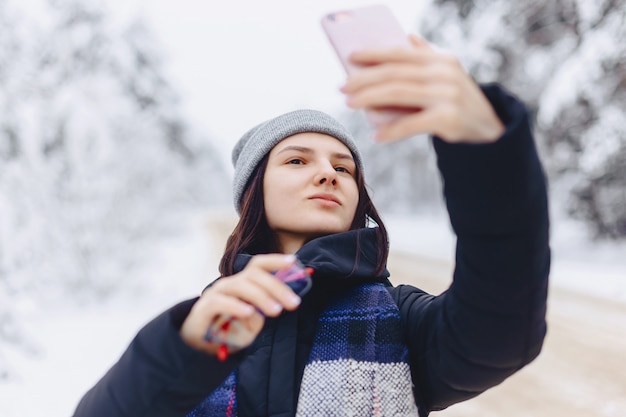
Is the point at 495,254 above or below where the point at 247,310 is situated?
below

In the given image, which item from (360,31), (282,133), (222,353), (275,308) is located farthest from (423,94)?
(282,133)

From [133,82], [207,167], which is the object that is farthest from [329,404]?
[207,167]

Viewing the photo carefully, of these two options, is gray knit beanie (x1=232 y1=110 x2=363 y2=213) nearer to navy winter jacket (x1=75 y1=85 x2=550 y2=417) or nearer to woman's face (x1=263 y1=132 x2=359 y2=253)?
woman's face (x1=263 y1=132 x2=359 y2=253)

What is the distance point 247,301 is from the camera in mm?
958

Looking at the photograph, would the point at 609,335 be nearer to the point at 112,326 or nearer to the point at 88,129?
the point at 112,326

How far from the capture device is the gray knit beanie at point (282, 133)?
1623 millimetres

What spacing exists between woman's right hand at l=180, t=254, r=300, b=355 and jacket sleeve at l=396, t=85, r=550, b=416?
1.12 feet

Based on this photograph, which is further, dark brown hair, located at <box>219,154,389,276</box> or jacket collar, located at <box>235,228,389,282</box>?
dark brown hair, located at <box>219,154,389,276</box>

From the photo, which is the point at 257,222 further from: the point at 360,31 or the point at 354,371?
the point at 360,31

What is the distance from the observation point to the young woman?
0.86 metres

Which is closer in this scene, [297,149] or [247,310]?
[247,310]

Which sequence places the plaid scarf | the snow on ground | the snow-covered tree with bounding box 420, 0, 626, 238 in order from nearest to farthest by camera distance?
the plaid scarf → the snow on ground → the snow-covered tree with bounding box 420, 0, 626, 238

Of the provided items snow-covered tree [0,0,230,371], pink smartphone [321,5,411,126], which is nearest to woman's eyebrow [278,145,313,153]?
pink smartphone [321,5,411,126]

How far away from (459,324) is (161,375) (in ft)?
2.00
